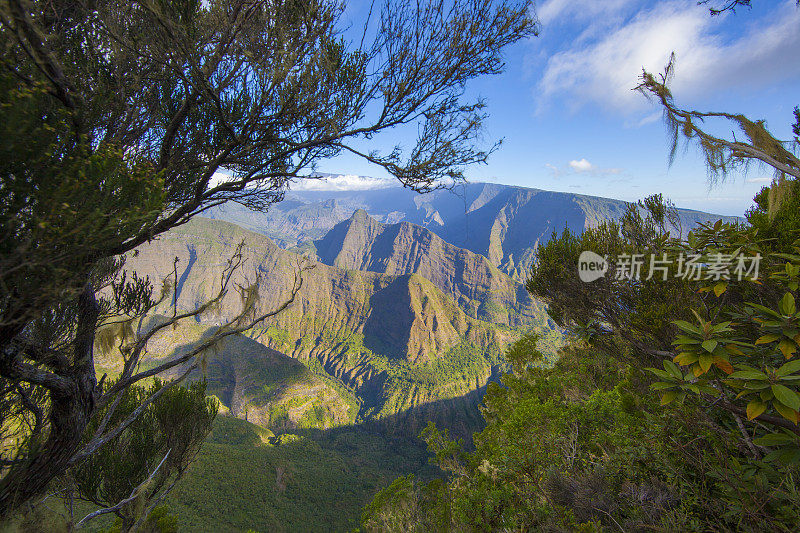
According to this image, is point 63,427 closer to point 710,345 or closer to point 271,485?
point 710,345

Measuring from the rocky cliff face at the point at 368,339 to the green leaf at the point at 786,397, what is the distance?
9932cm

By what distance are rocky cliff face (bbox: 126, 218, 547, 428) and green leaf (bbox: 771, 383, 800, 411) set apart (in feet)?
326

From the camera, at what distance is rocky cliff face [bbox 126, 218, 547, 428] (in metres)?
105

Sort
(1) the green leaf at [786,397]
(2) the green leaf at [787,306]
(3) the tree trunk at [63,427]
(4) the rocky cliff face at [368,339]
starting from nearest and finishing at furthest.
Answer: (1) the green leaf at [786,397] → (2) the green leaf at [787,306] → (3) the tree trunk at [63,427] → (4) the rocky cliff face at [368,339]

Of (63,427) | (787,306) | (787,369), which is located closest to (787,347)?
(787,306)

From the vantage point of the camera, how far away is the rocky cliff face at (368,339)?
10462cm

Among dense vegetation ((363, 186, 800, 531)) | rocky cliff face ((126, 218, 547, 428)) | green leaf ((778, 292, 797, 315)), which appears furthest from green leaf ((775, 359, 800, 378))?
rocky cliff face ((126, 218, 547, 428))

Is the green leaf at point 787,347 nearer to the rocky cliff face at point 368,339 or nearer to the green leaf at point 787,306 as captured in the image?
the green leaf at point 787,306

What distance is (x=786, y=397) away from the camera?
1.35m

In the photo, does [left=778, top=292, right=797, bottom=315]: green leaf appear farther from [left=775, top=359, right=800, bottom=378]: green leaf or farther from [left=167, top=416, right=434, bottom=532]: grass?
[left=167, top=416, right=434, bottom=532]: grass

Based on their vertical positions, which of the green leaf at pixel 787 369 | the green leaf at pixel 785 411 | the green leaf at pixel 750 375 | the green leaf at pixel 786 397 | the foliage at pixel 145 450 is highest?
the green leaf at pixel 787 369

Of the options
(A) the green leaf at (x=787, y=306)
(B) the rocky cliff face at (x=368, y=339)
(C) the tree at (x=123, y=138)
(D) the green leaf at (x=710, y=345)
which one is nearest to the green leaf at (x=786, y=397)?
(D) the green leaf at (x=710, y=345)

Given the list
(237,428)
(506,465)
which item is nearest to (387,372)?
(237,428)

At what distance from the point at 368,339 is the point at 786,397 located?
15072 centimetres
